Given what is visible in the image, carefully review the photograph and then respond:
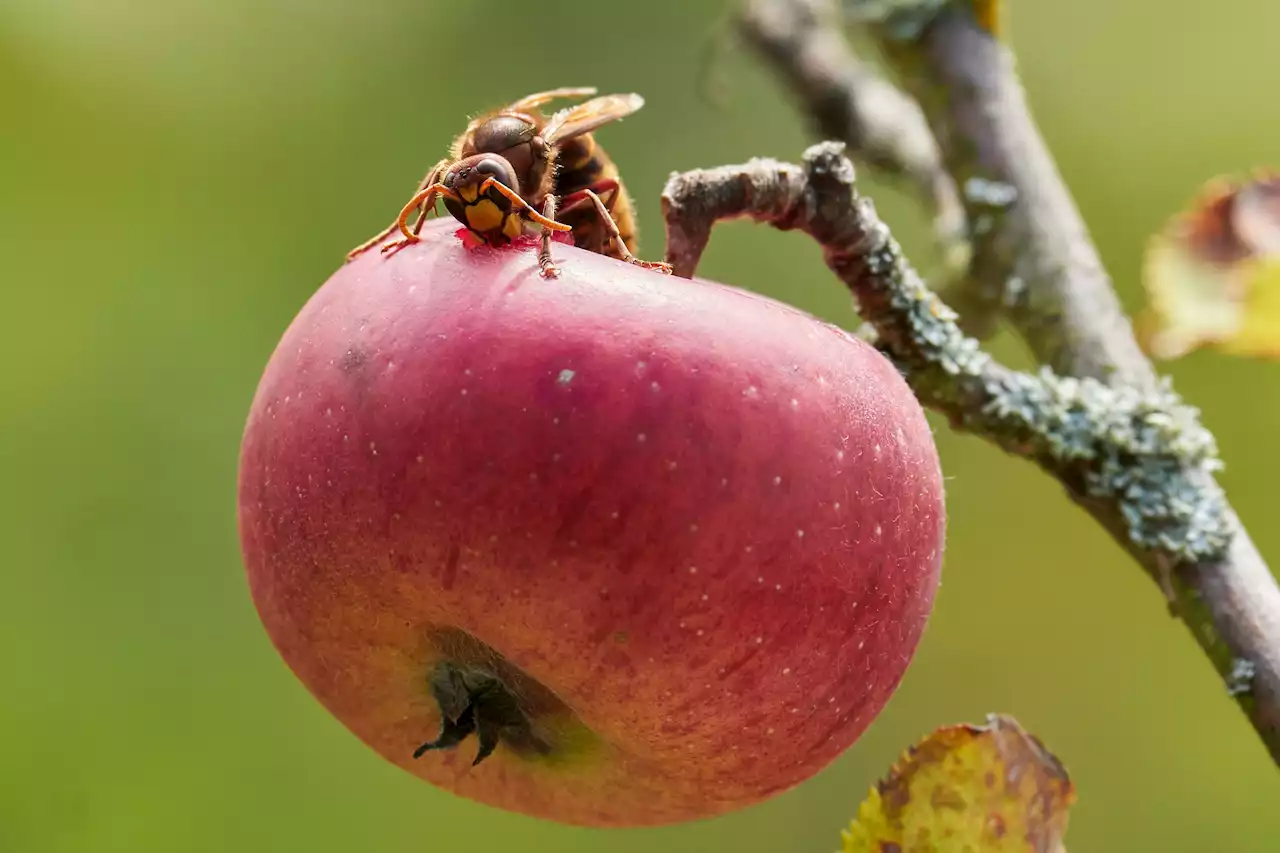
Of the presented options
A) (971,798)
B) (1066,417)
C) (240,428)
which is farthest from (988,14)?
(240,428)

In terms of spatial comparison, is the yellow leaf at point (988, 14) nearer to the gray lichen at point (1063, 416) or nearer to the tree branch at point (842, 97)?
the tree branch at point (842, 97)

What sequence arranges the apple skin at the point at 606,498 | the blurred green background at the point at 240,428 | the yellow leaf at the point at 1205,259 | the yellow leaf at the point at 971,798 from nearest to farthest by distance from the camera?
the apple skin at the point at 606,498, the yellow leaf at the point at 971,798, the yellow leaf at the point at 1205,259, the blurred green background at the point at 240,428

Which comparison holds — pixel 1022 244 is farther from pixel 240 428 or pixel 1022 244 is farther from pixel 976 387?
pixel 240 428

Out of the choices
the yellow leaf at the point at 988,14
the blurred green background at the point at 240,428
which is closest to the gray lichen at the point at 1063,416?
the yellow leaf at the point at 988,14

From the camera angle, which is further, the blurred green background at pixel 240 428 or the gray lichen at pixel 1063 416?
the blurred green background at pixel 240 428

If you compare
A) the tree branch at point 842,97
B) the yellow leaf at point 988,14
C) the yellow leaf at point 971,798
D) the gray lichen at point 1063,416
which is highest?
the tree branch at point 842,97

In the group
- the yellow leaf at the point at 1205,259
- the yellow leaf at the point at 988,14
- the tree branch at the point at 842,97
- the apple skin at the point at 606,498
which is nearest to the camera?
the apple skin at the point at 606,498

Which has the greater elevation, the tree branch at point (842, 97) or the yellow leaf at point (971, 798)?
the tree branch at point (842, 97)

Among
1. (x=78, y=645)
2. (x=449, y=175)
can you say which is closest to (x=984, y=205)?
(x=449, y=175)
